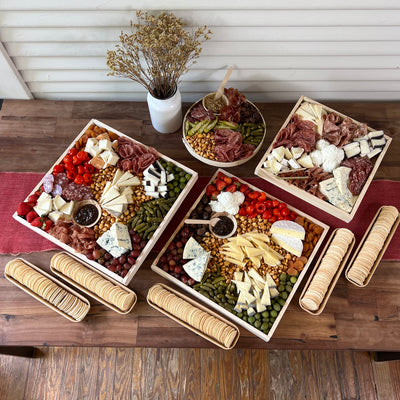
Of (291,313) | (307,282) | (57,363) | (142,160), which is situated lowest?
(57,363)

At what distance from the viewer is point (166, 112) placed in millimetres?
1997

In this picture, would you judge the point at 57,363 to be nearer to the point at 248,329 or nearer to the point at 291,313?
the point at 248,329

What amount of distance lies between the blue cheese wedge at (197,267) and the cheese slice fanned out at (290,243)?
37cm

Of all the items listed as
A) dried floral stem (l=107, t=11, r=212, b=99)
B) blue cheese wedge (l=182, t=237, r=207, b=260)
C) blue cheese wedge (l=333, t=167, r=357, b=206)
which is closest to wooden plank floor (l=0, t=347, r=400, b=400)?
blue cheese wedge (l=182, t=237, r=207, b=260)

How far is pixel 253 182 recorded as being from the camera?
2.12 m

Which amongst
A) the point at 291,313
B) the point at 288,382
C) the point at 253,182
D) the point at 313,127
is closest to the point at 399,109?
the point at 313,127

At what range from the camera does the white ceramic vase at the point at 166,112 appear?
6.38 ft

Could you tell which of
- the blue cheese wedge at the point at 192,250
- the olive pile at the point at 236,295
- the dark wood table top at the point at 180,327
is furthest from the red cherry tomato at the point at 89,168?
the olive pile at the point at 236,295

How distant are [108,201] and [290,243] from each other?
3.10 ft

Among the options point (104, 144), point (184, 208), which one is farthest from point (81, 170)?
point (184, 208)

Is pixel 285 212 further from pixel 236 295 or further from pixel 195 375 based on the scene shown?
pixel 195 375

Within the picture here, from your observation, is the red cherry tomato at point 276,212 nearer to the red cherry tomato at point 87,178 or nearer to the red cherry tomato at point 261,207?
the red cherry tomato at point 261,207

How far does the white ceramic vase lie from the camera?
194 centimetres

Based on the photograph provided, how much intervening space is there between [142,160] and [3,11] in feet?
3.20
